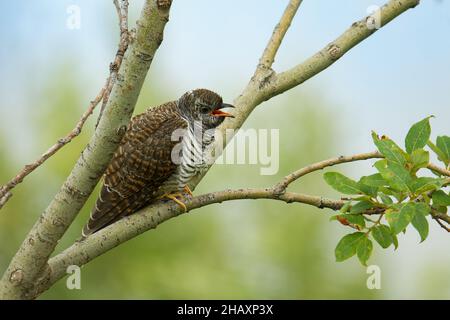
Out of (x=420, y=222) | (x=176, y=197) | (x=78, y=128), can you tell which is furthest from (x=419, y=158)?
(x=176, y=197)

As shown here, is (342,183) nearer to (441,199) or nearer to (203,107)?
(441,199)

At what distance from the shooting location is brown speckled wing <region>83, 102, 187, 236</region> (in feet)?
7.86

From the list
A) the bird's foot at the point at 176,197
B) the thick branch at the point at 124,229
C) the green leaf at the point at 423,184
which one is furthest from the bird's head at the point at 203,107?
the green leaf at the point at 423,184

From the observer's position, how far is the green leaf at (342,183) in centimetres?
174

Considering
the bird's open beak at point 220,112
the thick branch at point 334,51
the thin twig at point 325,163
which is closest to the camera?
the thin twig at point 325,163

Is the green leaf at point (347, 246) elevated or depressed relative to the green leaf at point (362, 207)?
depressed

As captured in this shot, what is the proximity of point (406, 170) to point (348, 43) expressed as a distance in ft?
3.16

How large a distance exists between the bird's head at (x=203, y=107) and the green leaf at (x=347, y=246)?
1093mm

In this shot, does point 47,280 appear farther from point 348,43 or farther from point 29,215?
point 29,215

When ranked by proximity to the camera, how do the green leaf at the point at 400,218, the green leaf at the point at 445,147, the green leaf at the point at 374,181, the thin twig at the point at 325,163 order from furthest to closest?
the thin twig at the point at 325,163
the green leaf at the point at 445,147
the green leaf at the point at 374,181
the green leaf at the point at 400,218

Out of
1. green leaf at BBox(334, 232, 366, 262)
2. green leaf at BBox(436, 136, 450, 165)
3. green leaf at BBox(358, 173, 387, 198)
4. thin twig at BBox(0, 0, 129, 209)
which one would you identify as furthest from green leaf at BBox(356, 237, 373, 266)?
thin twig at BBox(0, 0, 129, 209)

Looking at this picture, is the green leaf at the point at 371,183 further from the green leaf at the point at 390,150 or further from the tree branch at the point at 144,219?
the tree branch at the point at 144,219

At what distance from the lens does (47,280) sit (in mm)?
1948

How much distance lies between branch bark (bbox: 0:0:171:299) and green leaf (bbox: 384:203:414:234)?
71cm
